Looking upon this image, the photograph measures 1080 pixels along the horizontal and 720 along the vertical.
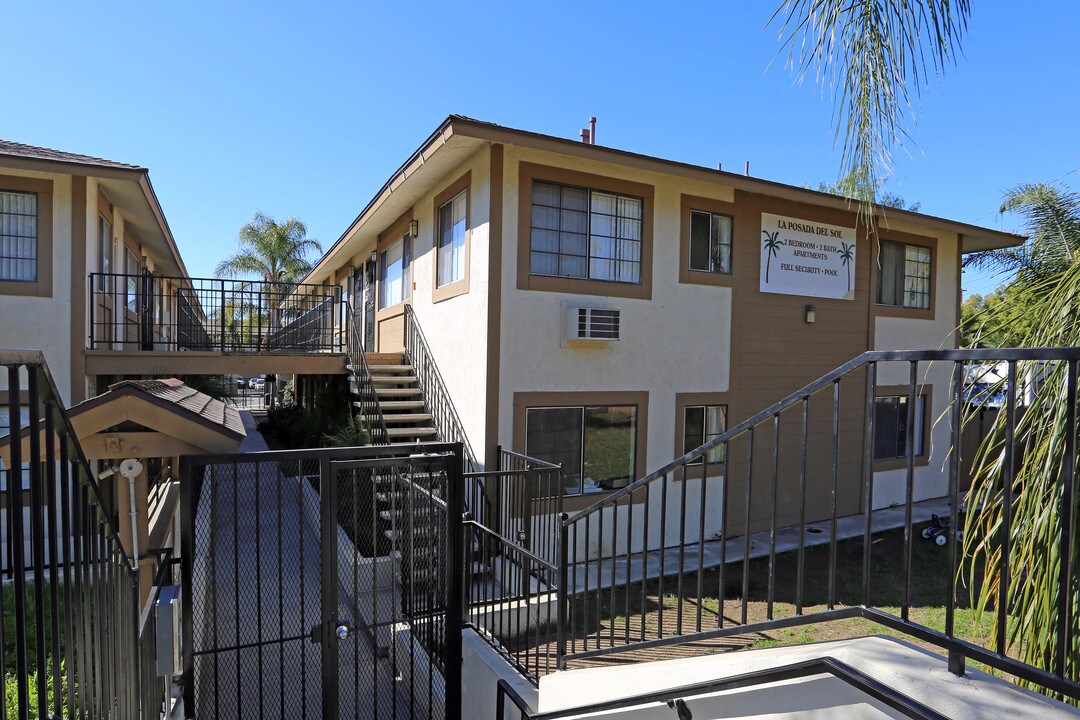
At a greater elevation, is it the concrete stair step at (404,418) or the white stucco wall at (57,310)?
the white stucco wall at (57,310)

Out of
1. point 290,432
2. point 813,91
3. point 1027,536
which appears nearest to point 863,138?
point 813,91

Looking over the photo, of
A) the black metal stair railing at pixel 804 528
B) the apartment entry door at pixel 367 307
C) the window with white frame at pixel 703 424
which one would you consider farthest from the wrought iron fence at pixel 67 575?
the apartment entry door at pixel 367 307

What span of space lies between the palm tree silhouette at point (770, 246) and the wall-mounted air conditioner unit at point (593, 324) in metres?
3.26

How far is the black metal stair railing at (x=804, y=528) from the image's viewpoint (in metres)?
1.84

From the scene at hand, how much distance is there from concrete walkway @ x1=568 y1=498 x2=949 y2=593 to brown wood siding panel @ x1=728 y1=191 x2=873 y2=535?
1.14 ft

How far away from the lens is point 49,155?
8.68 metres

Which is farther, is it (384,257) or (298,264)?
(298,264)

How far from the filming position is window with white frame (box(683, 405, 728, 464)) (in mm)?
9867

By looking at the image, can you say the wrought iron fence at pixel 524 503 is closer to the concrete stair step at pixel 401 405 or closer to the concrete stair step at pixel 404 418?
the concrete stair step at pixel 404 418

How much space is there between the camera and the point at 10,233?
328 inches

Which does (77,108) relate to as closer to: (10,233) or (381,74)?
(381,74)

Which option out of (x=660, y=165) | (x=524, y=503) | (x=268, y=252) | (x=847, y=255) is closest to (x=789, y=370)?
(x=847, y=255)

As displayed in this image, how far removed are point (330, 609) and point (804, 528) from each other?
3.04 m

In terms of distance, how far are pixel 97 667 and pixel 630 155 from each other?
26.1 feet
